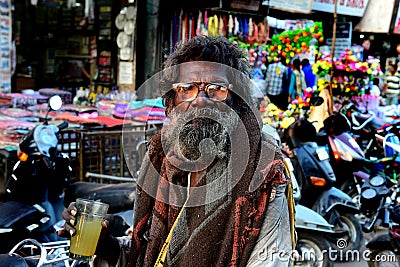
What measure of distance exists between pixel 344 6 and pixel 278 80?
104 inches

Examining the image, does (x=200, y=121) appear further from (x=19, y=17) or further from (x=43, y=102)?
(x=19, y=17)

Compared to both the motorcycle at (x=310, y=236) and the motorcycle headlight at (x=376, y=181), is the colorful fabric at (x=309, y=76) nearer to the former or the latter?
the motorcycle headlight at (x=376, y=181)

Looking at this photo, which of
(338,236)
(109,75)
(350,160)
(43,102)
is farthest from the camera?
(109,75)

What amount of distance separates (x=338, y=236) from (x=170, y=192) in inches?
124

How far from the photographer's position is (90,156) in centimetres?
523

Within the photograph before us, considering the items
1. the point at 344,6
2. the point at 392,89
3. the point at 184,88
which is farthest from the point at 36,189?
the point at 392,89

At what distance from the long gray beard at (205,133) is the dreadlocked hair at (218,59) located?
9 centimetres

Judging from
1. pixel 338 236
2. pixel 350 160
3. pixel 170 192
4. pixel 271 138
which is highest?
pixel 271 138

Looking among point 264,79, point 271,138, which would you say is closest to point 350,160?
point 271,138

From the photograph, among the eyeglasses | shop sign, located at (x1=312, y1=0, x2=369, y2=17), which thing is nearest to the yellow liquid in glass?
the eyeglasses

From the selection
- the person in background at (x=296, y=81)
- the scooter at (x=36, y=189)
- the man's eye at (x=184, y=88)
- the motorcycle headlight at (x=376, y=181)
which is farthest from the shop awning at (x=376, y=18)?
the man's eye at (x=184, y=88)

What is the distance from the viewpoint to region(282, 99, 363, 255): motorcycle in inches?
185

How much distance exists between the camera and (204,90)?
6.03 feet
